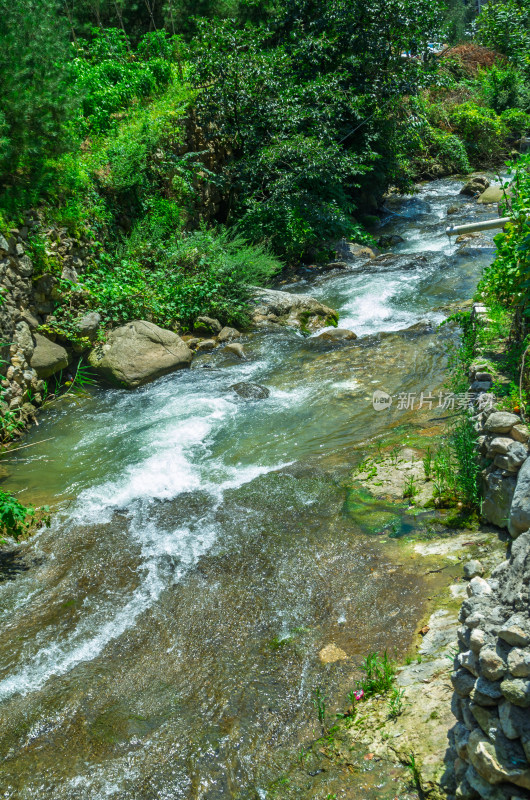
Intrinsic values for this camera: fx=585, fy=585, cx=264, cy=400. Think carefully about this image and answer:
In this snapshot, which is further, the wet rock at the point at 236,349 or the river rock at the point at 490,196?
the river rock at the point at 490,196

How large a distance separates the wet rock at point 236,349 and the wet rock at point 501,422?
18.1ft

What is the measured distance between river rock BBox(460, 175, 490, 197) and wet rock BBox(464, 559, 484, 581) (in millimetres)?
16707

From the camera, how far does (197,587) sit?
4.64m

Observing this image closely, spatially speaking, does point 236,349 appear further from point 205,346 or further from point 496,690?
point 496,690

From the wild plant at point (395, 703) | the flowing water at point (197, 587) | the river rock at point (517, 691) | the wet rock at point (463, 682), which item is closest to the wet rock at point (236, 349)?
the flowing water at point (197, 587)

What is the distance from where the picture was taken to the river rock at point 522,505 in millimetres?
3215

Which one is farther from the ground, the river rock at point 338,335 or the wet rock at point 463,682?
the wet rock at point 463,682

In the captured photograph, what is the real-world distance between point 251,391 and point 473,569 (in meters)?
4.69

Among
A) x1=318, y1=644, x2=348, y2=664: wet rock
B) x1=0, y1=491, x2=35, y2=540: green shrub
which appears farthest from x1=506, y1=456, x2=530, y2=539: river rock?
x1=0, y1=491, x2=35, y2=540: green shrub

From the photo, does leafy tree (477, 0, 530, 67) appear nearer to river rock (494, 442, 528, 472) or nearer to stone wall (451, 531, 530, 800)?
river rock (494, 442, 528, 472)

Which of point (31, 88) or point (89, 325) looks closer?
point (31, 88)

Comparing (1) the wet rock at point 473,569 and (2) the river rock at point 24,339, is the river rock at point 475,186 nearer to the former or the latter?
(2) the river rock at point 24,339

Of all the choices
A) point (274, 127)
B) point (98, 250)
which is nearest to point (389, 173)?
point (274, 127)

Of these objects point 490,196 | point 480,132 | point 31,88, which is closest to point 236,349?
point 31,88
